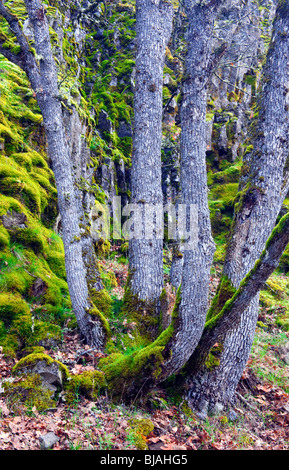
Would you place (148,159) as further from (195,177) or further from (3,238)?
(3,238)

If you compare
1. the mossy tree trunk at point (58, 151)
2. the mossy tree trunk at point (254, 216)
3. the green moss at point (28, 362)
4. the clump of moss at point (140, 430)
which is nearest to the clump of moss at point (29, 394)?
the green moss at point (28, 362)

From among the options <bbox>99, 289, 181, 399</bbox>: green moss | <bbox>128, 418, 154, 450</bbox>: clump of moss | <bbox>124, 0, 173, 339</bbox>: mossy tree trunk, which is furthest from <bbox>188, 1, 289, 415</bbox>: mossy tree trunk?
<bbox>124, 0, 173, 339</bbox>: mossy tree trunk

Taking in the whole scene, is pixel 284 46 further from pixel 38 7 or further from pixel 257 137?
pixel 38 7

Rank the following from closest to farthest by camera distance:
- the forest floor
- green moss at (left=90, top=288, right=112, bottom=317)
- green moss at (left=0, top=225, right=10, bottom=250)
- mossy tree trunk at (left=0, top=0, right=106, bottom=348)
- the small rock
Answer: the small rock → the forest floor → mossy tree trunk at (left=0, top=0, right=106, bottom=348) → green moss at (left=0, top=225, right=10, bottom=250) → green moss at (left=90, top=288, right=112, bottom=317)

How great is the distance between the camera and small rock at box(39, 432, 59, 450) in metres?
3.16

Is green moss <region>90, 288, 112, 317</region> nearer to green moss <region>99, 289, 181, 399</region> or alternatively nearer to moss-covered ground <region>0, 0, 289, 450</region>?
moss-covered ground <region>0, 0, 289, 450</region>

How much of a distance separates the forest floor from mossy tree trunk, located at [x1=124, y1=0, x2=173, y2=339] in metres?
1.48

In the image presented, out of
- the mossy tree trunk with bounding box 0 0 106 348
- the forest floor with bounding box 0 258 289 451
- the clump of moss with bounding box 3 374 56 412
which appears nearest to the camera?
the forest floor with bounding box 0 258 289 451

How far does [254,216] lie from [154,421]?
3114mm

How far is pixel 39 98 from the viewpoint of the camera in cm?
519

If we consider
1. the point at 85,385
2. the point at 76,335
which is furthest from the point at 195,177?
the point at 76,335

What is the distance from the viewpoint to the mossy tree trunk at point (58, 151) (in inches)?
202

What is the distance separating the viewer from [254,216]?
4562mm

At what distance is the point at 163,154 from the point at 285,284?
6039 millimetres
